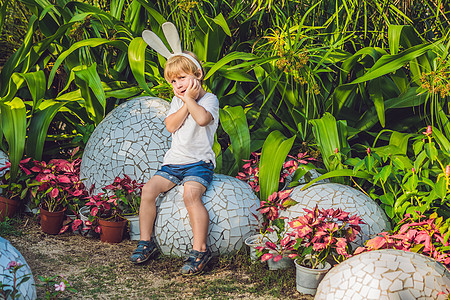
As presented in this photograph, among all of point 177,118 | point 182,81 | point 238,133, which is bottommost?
point 238,133

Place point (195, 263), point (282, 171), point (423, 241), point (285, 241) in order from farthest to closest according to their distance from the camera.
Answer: point (282, 171) < point (195, 263) < point (285, 241) < point (423, 241)

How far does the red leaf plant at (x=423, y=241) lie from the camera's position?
2570 millimetres

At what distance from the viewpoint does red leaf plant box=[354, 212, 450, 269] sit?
257cm

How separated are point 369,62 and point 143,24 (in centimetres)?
203

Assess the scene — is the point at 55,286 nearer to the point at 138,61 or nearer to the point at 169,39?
the point at 169,39

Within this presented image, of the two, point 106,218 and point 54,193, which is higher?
point 54,193

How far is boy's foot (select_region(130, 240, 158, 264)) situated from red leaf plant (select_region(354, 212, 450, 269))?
125cm

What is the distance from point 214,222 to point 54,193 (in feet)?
4.01

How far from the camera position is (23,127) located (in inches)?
151

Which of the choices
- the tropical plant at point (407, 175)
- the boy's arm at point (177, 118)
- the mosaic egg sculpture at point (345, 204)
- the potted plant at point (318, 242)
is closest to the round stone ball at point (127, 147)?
the boy's arm at point (177, 118)

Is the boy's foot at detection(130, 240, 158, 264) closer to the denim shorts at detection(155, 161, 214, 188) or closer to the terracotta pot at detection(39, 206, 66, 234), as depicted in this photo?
the denim shorts at detection(155, 161, 214, 188)

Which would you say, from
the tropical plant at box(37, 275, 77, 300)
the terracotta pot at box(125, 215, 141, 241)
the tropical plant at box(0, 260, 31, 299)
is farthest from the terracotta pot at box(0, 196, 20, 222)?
the tropical plant at box(0, 260, 31, 299)

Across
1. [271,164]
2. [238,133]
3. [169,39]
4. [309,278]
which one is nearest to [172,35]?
[169,39]

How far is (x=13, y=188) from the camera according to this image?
3850 millimetres
